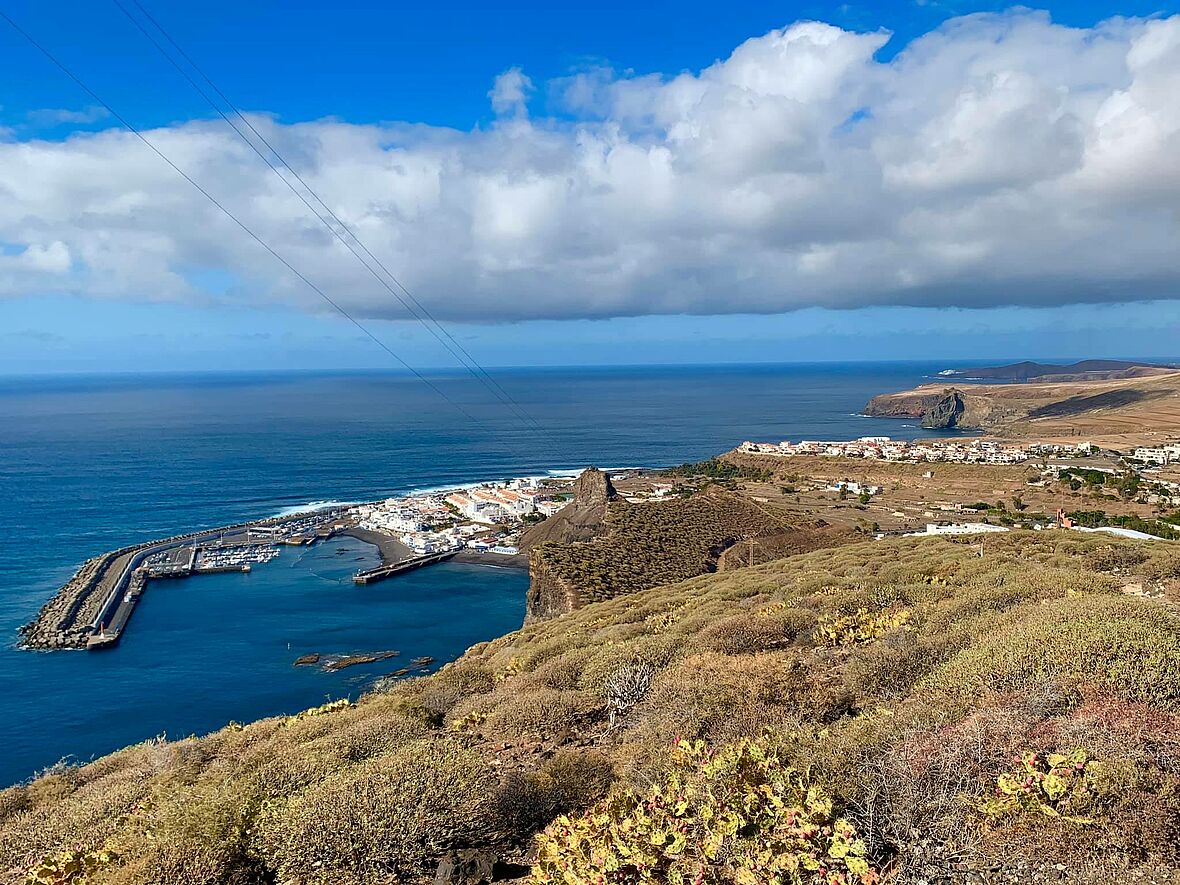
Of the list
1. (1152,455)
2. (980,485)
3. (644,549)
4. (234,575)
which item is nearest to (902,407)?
(1152,455)

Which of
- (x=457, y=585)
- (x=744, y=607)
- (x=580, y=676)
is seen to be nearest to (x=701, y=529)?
(x=457, y=585)

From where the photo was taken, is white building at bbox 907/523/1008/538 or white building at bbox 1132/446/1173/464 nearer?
white building at bbox 907/523/1008/538

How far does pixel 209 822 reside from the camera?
6.95 metres

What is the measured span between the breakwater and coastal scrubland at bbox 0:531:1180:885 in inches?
1716

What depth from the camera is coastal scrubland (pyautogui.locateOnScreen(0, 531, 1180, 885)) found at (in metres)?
5.34

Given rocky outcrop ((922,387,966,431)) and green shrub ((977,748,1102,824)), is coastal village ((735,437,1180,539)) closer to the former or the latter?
green shrub ((977,748,1102,824))

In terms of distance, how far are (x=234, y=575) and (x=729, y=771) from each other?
205ft

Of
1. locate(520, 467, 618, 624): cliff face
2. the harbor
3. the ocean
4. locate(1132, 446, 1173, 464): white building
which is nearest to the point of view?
the ocean

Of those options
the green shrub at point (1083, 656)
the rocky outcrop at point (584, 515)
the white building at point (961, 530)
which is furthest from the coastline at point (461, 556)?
the green shrub at point (1083, 656)

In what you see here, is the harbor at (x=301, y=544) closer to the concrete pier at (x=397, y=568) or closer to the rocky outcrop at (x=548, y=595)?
the concrete pier at (x=397, y=568)

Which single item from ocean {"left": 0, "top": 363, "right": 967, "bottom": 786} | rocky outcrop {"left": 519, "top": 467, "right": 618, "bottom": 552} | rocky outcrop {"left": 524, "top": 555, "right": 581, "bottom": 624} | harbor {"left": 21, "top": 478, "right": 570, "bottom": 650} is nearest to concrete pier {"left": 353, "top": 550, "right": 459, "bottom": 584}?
harbor {"left": 21, "top": 478, "right": 570, "bottom": 650}

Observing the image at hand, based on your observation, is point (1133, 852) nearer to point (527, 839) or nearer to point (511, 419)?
point (527, 839)

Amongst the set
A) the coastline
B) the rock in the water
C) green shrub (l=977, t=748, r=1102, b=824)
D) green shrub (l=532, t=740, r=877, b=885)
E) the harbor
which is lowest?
the coastline

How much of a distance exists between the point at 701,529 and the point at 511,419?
13508cm
